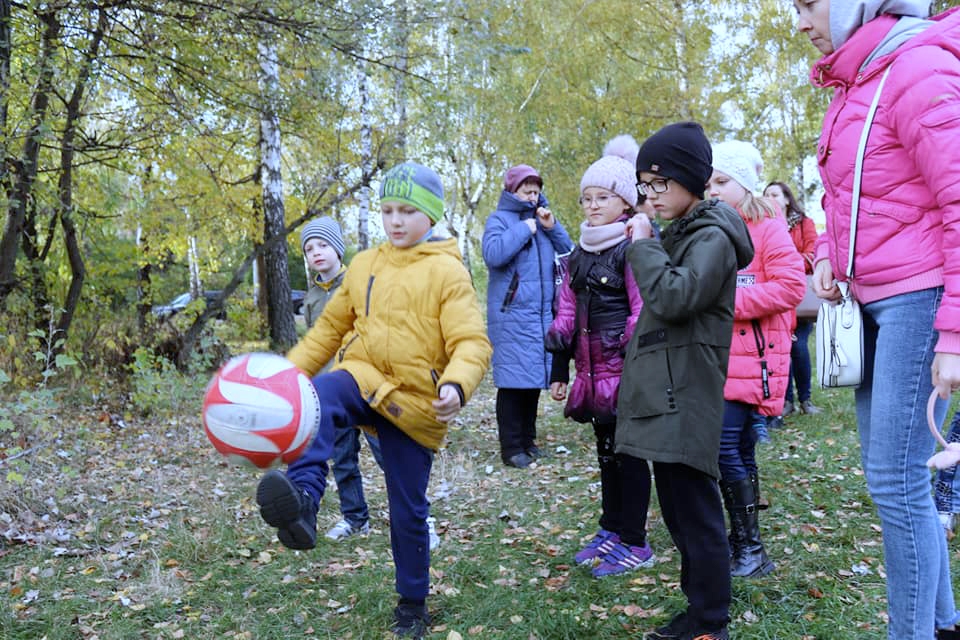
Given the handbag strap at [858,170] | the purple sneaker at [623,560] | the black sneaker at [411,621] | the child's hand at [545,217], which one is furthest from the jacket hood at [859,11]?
the child's hand at [545,217]

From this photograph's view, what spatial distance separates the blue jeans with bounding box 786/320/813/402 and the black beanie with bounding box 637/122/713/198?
4.72 meters

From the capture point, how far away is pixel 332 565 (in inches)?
160

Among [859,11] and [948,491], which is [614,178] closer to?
[859,11]

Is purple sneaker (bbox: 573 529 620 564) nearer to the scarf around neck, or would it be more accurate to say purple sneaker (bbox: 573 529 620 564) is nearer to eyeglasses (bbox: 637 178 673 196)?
the scarf around neck

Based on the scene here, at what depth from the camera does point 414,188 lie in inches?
124

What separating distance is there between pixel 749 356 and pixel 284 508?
219cm

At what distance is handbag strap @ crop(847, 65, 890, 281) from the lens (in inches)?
85.7

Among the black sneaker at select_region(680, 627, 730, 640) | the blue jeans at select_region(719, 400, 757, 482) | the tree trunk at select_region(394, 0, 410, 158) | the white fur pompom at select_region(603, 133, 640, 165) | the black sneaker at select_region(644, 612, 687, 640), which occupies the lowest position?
the black sneaker at select_region(644, 612, 687, 640)

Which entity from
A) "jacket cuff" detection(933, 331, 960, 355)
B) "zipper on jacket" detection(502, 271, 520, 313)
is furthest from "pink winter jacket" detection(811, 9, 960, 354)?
"zipper on jacket" detection(502, 271, 520, 313)

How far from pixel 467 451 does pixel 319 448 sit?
12.9ft

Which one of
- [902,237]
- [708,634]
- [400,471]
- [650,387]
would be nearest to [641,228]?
[650,387]

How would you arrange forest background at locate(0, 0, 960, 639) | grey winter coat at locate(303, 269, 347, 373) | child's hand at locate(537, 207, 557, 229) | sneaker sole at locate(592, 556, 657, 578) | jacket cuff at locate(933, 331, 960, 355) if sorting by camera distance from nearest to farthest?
jacket cuff at locate(933, 331, 960, 355), forest background at locate(0, 0, 960, 639), sneaker sole at locate(592, 556, 657, 578), grey winter coat at locate(303, 269, 347, 373), child's hand at locate(537, 207, 557, 229)

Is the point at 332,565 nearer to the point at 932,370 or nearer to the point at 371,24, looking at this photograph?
the point at 932,370

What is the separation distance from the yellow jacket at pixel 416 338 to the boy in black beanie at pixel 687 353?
64 centimetres
